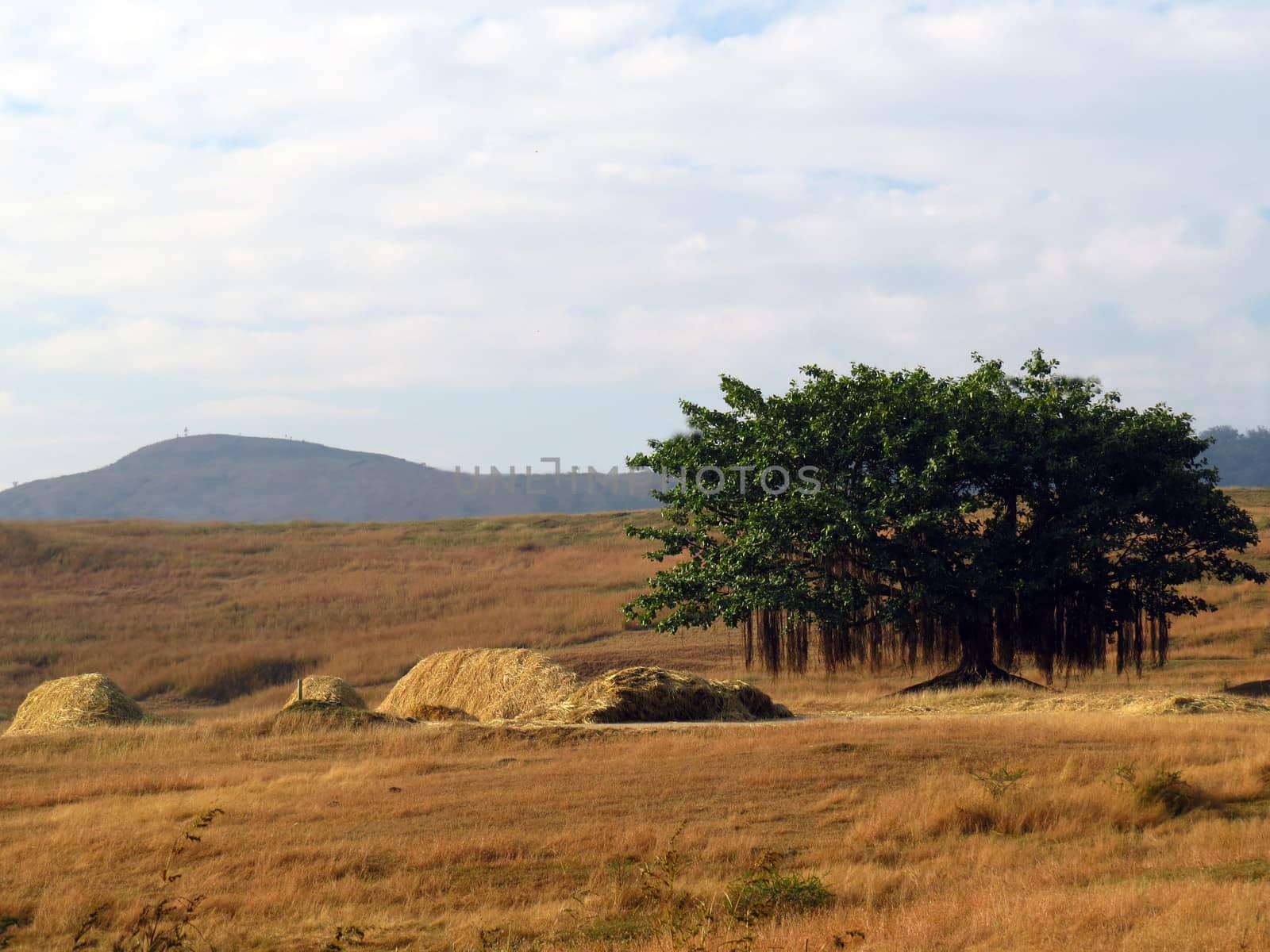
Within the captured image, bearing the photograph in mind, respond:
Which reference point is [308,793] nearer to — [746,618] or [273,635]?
[746,618]

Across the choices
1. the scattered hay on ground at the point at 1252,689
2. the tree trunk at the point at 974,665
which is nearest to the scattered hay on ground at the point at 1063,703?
the tree trunk at the point at 974,665

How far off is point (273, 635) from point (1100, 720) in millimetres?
38100

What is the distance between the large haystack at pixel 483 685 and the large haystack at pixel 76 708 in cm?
555

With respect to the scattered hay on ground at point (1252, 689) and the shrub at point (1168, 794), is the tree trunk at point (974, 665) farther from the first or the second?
the shrub at point (1168, 794)

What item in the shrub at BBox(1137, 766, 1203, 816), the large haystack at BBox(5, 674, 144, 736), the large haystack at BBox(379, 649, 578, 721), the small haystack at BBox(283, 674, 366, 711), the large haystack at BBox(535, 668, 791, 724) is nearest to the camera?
the shrub at BBox(1137, 766, 1203, 816)

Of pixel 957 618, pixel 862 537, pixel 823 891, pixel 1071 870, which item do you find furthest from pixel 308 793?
pixel 957 618

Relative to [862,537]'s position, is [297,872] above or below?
below

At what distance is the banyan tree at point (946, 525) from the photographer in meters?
26.9

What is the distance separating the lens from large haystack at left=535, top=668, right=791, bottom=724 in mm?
21688

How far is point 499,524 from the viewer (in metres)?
81.5

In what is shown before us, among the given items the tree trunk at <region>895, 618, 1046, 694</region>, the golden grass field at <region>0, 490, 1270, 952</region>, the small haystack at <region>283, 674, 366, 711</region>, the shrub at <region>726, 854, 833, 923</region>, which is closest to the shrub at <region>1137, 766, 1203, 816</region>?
the golden grass field at <region>0, 490, 1270, 952</region>

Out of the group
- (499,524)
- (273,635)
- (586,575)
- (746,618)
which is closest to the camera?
(746,618)

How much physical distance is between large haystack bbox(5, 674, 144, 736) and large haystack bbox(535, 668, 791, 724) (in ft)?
30.8

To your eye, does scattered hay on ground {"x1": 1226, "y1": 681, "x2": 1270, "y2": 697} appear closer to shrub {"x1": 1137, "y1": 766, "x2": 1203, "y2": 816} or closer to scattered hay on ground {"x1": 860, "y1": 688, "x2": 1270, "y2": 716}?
scattered hay on ground {"x1": 860, "y1": 688, "x2": 1270, "y2": 716}
